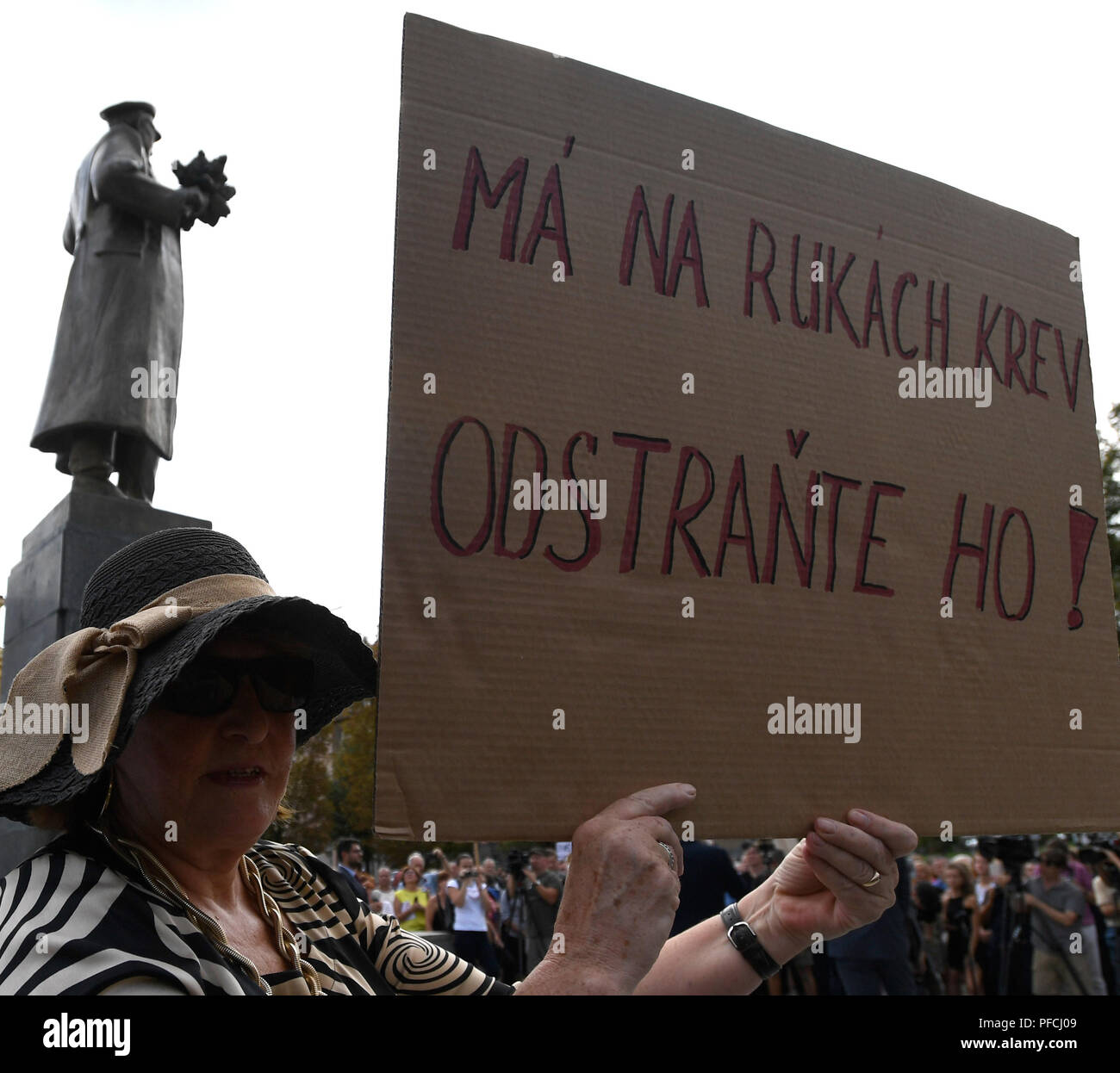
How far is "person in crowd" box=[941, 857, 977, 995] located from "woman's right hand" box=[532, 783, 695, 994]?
7892 millimetres

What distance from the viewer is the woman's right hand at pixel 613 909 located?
1.42m

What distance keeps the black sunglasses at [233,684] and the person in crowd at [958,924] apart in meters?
8.15

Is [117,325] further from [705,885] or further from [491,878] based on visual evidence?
[491,878]

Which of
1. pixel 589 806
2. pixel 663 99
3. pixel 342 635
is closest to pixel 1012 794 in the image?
pixel 589 806

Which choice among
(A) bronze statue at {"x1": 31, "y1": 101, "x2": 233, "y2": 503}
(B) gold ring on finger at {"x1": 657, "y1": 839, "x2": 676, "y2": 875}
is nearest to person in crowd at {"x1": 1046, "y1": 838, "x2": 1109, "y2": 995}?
(A) bronze statue at {"x1": 31, "y1": 101, "x2": 233, "y2": 503}

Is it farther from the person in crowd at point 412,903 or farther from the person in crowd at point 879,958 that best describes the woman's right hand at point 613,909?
the person in crowd at point 412,903

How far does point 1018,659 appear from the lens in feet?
6.42

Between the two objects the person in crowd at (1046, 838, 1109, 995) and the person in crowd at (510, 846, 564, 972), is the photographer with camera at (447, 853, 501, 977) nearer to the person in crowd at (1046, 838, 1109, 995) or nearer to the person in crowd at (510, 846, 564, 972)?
the person in crowd at (510, 846, 564, 972)

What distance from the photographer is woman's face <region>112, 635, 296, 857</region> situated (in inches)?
54.9

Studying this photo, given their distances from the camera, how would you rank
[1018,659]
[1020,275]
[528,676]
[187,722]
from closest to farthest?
1. [187,722]
2. [528,676]
3. [1018,659]
4. [1020,275]

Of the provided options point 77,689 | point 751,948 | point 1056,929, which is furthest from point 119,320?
point 1056,929

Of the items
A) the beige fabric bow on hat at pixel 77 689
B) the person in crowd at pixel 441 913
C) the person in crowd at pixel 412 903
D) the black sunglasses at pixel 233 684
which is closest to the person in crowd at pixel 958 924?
the person in crowd at pixel 441 913

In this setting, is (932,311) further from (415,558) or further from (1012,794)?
(415,558)

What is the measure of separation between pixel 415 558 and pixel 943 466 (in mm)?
1042
